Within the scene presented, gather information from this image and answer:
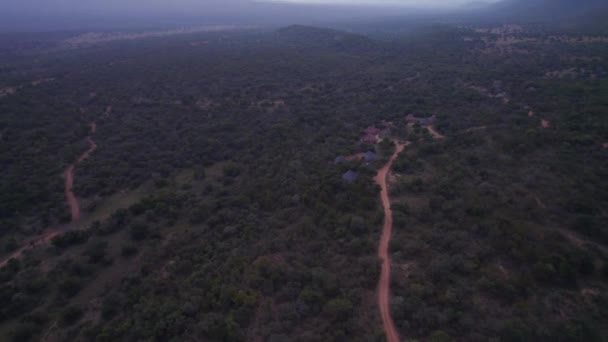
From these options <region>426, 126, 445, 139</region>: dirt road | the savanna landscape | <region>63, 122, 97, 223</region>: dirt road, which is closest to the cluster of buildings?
the savanna landscape

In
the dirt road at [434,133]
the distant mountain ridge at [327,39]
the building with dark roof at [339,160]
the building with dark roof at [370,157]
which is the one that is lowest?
the building with dark roof at [339,160]

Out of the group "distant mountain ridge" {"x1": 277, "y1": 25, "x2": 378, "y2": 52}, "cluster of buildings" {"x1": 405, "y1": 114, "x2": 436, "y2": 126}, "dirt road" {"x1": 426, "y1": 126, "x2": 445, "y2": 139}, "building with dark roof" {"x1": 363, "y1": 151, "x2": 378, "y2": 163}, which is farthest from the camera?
"distant mountain ridge" {"x1": 277, "y1": 25, "x2": 378, "y2": 52}

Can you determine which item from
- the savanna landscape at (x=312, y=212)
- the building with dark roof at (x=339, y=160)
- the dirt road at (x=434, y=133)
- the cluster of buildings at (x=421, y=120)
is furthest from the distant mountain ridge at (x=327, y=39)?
the building with dark roof at (x=339, y=160)

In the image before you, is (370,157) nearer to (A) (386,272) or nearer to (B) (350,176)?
(B) (350,176)

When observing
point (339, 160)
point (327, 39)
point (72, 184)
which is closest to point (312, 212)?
point (339, 160)

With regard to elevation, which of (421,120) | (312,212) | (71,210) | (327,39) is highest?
(327,39)

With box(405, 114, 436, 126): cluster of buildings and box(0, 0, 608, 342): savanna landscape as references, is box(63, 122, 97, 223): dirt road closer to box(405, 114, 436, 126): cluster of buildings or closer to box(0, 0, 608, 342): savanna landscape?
box(0, 0, 608, 342): savanna landscape

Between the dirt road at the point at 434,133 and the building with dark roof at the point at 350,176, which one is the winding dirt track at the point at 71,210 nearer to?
the building with dark roof at the point at 350,176

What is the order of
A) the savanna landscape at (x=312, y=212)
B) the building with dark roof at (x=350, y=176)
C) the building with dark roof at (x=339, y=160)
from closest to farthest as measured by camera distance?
the savanna landscape at (x=312, y=212) → the building with dark roof at (x=350, y=176) → the building with dark roof at (x=339, y=160)

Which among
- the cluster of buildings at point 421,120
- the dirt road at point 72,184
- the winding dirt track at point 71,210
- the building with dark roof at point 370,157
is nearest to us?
the winding dirt track at point 71,210

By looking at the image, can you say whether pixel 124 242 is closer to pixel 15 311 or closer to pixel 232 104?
pixel 15 311

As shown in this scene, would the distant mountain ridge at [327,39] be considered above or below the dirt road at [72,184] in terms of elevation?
above
